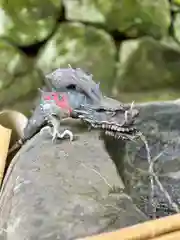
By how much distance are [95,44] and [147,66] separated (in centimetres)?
22

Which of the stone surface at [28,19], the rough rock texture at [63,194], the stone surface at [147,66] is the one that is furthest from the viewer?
the stone surface at [147,66]

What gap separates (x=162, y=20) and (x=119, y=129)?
0.72 meters

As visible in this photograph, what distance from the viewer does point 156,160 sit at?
134cm

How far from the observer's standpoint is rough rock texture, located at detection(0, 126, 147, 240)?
2.85 feet

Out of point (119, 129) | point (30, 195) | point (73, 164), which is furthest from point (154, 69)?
point (30, 195)

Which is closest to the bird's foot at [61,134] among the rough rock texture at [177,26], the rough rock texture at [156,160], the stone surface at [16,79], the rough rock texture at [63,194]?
the rough rock texture at [63,194]

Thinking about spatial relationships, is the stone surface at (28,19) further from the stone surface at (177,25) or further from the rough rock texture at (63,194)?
the rough rock texture at (63,194)

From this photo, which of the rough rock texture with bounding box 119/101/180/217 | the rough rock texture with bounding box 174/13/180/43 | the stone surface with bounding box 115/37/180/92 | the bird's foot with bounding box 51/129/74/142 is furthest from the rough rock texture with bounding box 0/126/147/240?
the rough rock texture with bounding box 174/13/180/43

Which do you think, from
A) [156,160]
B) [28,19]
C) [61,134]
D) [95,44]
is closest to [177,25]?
[95,44]

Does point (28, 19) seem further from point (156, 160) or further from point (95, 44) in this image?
point (156, 160)

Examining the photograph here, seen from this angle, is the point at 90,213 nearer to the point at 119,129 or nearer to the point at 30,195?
the point at 30,195

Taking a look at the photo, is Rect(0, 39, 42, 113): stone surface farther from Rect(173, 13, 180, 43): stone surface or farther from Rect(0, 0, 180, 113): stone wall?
Rect(173, 13, 180, 43): stone surface

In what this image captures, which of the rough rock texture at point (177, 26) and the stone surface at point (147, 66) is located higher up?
the rough rock texture at point (177, 26)

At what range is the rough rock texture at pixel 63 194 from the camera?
0.87 m
